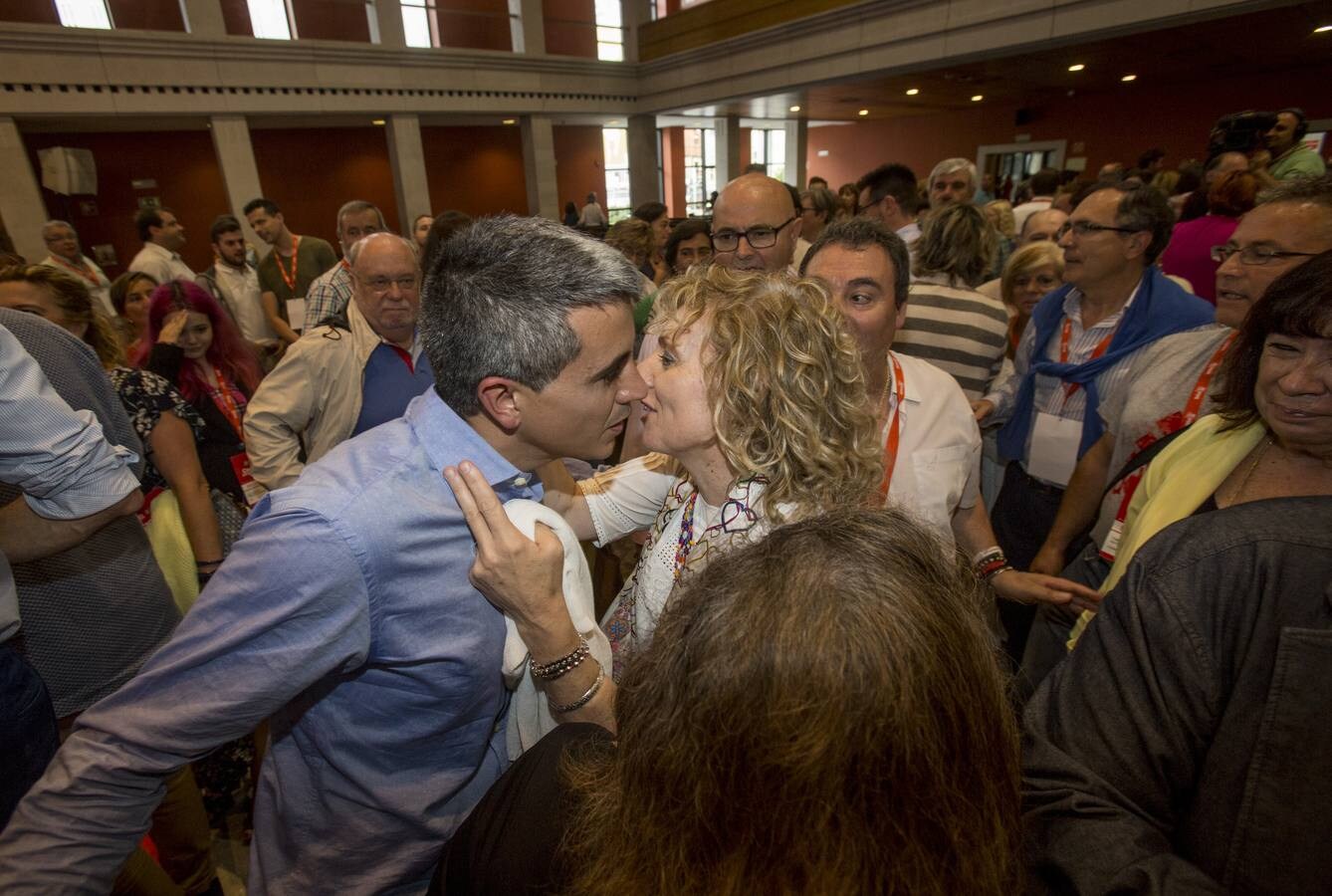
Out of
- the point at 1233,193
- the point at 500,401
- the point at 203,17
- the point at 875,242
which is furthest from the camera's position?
the point at 203,17

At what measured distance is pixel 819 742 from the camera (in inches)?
21.9

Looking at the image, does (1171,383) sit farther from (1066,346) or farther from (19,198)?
(19,198)

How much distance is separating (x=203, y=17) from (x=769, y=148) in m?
17.7

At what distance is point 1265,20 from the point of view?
739 cm

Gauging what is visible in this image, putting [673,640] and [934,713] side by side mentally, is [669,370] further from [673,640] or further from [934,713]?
[934,713]

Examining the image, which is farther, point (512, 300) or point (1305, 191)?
point (1305, 191)

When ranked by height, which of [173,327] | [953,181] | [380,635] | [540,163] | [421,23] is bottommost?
[380,635]

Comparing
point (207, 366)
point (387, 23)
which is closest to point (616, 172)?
point (387, 23)

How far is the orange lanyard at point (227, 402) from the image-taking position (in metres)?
2.67

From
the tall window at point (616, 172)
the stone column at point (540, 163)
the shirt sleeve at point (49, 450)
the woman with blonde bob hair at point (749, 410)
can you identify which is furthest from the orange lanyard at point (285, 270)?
the tall window at point (616, 172)

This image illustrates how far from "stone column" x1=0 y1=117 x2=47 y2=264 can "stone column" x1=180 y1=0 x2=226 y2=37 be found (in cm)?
291

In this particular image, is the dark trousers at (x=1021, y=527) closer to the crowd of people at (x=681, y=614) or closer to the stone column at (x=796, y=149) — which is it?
the crowd of people at (x=681, y=614)

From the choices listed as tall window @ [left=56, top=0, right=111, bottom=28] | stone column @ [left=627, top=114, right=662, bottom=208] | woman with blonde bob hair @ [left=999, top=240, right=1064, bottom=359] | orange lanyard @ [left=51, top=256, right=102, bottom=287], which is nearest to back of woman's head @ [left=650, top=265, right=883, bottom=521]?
woman with blonde bob hair @ [left=999, top=240, right=1064, bottom=359]

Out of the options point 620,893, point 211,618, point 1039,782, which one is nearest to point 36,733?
point 211,618
